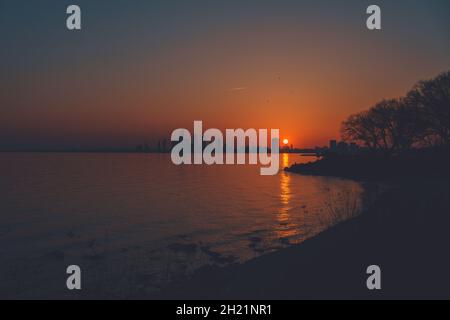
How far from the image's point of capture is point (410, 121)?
60.9 m

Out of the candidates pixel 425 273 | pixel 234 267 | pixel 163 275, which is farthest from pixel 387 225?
pixel 163 275

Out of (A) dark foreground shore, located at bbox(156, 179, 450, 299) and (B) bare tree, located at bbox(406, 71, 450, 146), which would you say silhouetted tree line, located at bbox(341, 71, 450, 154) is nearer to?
(B) bare tree, located at bbox(406, 71, 450, 146)

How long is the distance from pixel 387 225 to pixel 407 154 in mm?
57695

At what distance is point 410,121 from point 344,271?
6168 centimetres

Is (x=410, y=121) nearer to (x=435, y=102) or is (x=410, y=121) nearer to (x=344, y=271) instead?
(x=435, y=102)

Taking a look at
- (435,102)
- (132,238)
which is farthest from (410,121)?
(132,238)

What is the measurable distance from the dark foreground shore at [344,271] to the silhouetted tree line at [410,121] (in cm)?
4816

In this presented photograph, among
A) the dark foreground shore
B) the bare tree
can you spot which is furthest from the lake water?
the bare tree

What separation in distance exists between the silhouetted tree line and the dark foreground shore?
158 feet

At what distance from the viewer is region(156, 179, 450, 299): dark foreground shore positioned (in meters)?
8.49
